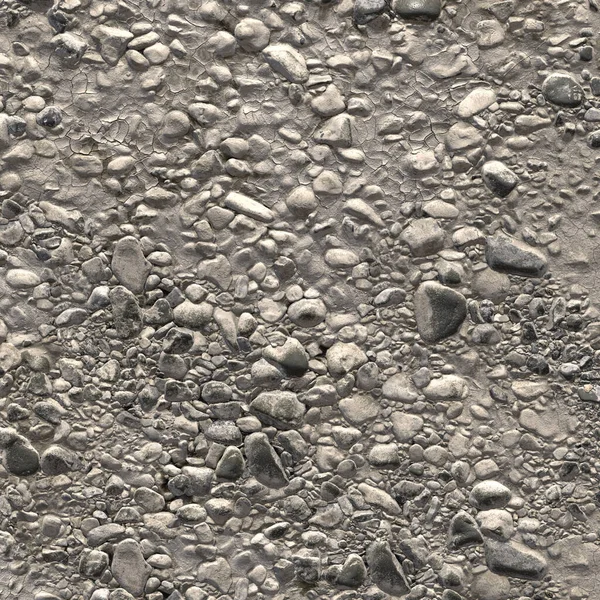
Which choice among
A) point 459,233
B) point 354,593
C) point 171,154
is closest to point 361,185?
point 459,233

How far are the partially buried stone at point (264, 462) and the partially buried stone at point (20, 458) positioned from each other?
0.96 feet

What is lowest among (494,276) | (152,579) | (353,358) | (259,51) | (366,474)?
(152,579)

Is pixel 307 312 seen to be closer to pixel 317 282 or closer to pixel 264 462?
pixel 317 282

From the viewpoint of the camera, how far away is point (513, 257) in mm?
1054

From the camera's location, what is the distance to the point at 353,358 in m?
1.07

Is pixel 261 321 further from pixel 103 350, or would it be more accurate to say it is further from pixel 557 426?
pixel 557 426

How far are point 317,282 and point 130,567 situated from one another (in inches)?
18.4

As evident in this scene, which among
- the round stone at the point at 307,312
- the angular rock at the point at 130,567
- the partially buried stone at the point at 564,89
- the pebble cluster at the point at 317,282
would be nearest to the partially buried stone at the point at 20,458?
the pebble cluster at the point at 317,282

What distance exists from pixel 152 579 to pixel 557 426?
0.59 metres

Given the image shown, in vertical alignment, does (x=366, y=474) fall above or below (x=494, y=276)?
below

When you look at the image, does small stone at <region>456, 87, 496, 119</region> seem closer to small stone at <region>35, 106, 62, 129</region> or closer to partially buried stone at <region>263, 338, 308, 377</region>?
partially buried stone at <region>263, 338, 308, 377</region>

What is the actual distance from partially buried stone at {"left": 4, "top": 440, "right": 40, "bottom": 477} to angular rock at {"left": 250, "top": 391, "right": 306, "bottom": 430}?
311mm

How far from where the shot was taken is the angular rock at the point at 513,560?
1.07 metres

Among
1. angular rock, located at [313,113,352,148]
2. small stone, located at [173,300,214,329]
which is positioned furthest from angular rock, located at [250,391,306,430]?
angular rock, located at [313,113,352,148]
